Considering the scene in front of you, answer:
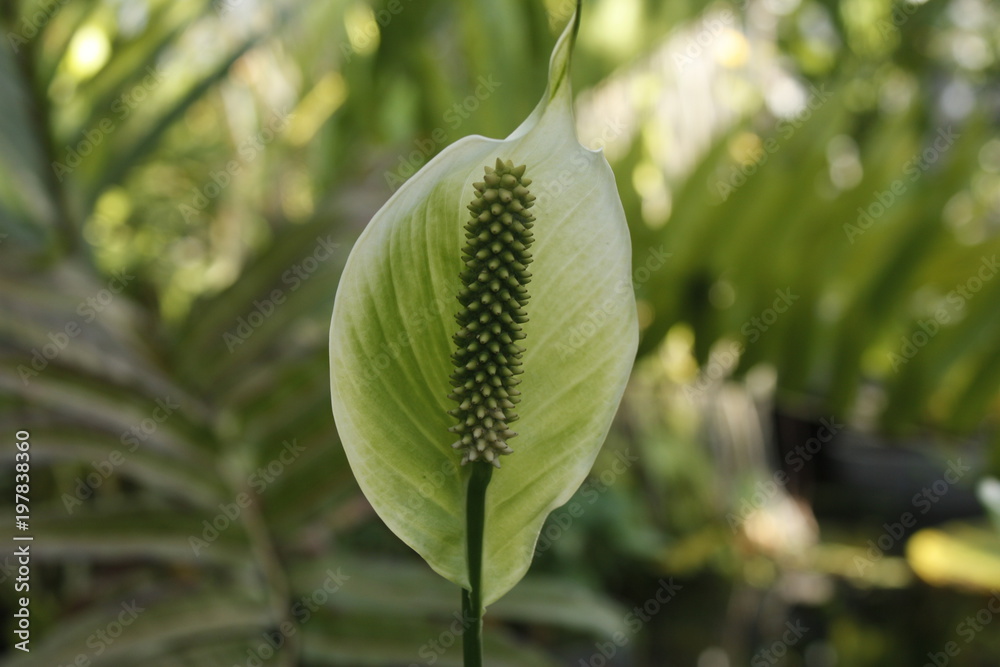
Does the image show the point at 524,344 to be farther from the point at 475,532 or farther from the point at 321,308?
the point at 321,308

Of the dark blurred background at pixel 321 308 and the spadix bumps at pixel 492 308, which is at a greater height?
the spadix bumps at pixel 492 308

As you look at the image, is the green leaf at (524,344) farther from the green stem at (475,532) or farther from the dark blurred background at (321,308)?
the dark blurred background at (321,308)

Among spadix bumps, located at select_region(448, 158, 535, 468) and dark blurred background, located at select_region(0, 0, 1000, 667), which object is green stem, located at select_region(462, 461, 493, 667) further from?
dark blurred background, located at select_region(0, 0, 1000, 667)

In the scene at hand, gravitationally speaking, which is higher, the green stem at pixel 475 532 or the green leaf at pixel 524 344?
the green leaf at pixel 524 344

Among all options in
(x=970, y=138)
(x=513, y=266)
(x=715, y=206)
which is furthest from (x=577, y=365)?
(x=970, y=138)

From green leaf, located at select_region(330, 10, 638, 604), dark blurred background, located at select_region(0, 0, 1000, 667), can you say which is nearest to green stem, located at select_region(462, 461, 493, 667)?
green leaf, located at select_region(330, 10, 638, 604)

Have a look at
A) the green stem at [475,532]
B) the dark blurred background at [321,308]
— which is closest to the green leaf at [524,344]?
the green stem at [475,532]

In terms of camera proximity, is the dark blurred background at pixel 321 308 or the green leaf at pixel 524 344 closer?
the green leaf at pixel 524 344

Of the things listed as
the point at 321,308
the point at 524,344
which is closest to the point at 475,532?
the point at 524,344
